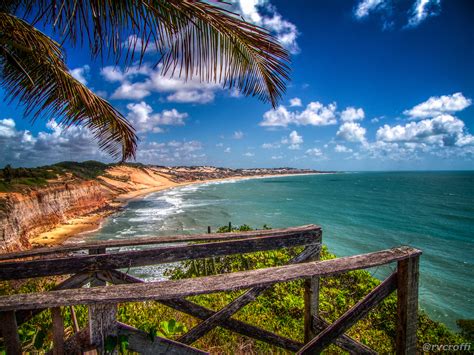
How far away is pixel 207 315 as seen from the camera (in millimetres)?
2701

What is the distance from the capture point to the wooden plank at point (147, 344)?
1770mm

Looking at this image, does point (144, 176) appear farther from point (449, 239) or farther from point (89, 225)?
point (449, 239)

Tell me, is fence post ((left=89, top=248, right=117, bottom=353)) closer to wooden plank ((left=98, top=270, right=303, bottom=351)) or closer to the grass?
wooden plank ((left=98, top=270, right=303, bottom=351))

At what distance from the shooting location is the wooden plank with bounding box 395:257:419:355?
6.82 ft

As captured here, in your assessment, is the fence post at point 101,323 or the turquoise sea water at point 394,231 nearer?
the fence post at point 101,323

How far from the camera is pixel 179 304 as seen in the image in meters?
2.58

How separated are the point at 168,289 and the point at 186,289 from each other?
10 centimetres

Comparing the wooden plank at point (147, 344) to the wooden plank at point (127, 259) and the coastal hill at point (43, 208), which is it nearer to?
the wooden plank at point (127, 259)

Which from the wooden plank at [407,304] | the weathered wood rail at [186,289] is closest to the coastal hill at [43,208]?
the weathered wood rail at [186,289]

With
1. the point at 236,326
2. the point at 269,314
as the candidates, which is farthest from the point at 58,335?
the point at 269,314

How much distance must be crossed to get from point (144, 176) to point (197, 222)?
60647 mm

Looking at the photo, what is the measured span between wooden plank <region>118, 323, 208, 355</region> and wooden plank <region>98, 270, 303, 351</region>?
0.61 meters

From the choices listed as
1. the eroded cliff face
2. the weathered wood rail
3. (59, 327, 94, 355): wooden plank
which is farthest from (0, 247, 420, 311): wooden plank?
the eroded cliff face

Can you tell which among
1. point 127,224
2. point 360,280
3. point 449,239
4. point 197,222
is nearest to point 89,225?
point 127,224
